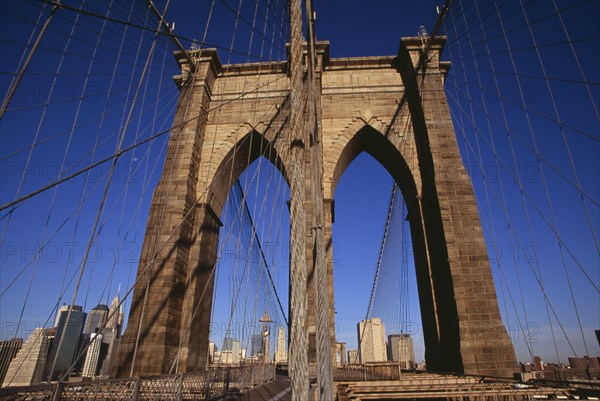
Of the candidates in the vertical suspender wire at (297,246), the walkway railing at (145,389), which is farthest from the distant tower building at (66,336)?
the vertical suspender wire at (297,246)

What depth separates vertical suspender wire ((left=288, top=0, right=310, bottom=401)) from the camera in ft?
9.15

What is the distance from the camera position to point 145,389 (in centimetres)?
437

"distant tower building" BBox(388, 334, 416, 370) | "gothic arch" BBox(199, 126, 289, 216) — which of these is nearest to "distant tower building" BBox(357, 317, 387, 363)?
"distant tower building" BBox(388, 334, 416, 370)

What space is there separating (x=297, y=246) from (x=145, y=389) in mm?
3013

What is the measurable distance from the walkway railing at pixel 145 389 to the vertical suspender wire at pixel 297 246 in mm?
1875

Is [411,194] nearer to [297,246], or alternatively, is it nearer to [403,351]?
[297,246]

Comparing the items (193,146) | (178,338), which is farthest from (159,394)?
(193,146)

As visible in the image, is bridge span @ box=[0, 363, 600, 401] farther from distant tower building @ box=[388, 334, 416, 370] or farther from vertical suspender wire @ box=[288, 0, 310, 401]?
distant tower building @ box=[388, 334, 416, 370]

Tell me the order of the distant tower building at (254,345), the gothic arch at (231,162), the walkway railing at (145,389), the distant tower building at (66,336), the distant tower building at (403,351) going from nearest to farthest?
the walkway railing at (145,389)
the distant tower building at (66,336)
the distant tower building at (254,345)
the gothic arch at (231,162)
the distant tower building at (403,351)

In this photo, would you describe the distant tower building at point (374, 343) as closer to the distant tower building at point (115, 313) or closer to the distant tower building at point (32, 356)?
the distant tower building at point (115, 313)

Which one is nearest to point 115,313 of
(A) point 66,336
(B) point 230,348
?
(B) point 230,348

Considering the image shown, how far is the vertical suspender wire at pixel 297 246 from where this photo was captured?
9.15 feet

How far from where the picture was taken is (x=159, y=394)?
461 cm

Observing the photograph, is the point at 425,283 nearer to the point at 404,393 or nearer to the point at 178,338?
the point at 404,393
